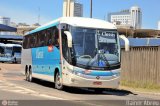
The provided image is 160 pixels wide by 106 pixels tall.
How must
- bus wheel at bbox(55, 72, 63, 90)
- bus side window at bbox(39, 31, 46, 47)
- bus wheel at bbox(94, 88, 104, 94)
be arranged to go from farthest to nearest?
bus side window at bbox(39, 31, 46, 47), bus wheel at bbox(94, 88, 104, 94), bus wheel at bbox(55, 72, 63, 90)

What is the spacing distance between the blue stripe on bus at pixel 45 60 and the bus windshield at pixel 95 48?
2.01m

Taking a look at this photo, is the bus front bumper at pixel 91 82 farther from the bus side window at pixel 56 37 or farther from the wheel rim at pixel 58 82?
the bus side window at pixel 56 37

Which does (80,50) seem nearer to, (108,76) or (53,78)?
(108,76)

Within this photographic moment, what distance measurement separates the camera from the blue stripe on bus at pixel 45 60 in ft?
72.8

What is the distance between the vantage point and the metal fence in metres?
25.2

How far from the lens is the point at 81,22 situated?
2061 cm

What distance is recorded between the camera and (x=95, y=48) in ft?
65.4

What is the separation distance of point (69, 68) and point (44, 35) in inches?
216

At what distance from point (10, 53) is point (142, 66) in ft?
146

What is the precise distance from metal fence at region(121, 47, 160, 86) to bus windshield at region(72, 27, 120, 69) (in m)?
5.49

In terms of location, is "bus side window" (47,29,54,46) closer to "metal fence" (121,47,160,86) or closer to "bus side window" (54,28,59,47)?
"bus side window" (54,28,59,47)

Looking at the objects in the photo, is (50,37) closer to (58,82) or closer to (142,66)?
(58,82)

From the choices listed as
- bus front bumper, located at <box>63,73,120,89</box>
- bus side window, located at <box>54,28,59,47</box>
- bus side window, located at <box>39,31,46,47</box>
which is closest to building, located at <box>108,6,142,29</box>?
bus side window, located at <box>39,31,46,47</box>

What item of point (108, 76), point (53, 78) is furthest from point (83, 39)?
point (53, 78)
